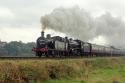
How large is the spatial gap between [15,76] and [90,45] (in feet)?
133

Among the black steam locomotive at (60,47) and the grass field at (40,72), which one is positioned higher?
Answer: the black steam locomotive at (60,47)

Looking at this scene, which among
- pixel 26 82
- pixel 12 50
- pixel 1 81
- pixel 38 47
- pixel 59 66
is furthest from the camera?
pixel 12 50

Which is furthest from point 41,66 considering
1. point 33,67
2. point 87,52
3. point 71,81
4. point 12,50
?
point 12,50

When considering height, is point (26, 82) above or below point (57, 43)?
below

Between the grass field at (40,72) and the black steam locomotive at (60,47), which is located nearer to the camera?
the grass field at (40,72)

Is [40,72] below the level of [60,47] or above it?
below

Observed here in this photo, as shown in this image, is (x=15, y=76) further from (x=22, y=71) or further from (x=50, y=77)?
(x=50, y=77)

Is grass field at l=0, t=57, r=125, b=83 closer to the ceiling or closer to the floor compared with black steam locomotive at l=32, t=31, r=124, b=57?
closer to the floor

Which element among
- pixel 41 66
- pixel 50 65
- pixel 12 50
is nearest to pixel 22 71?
pixel 41 66

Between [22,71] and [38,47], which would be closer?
[22,71]

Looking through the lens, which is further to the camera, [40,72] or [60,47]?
[60,47]

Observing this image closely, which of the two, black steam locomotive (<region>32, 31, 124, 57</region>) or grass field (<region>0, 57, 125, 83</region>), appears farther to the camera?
black steam locomotive (<region>32, 31, 124, 57</region>)

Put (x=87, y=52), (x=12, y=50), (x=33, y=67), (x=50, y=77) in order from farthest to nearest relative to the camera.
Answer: (x=12, y=50) < (x=87, y=52) < (x=50, y=77) < (x=33, y=67)

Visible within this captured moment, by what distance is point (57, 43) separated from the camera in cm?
4584
